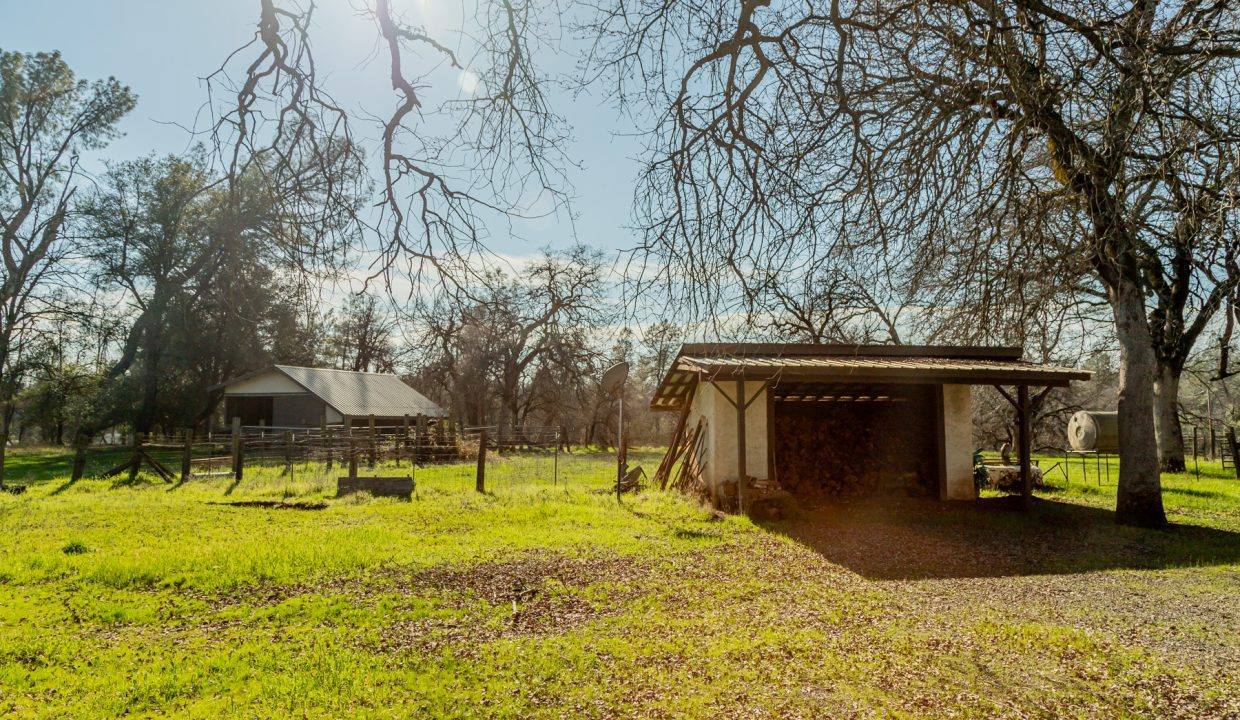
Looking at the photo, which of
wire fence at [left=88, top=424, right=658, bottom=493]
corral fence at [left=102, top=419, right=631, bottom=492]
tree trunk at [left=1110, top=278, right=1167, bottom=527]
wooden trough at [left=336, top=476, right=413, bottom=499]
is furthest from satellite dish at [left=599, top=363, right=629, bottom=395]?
tree trunk at [left=1110, top=278, right=1167, bottom=527]

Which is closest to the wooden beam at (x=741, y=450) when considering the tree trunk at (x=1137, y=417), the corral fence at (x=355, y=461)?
the corral fence at (x=355, y=461)

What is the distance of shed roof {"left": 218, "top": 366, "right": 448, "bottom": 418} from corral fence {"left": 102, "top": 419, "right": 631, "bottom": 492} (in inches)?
87.8

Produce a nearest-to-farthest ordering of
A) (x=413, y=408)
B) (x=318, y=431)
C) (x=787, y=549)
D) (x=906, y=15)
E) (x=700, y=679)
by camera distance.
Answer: (x=906, y=15), (x=700, y=679), (x=787, y=549), (x=318, y=431), (x=413, y=408)

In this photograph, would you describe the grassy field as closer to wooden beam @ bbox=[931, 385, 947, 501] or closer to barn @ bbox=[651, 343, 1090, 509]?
barn @ bbox=[651, 343, 1090, 509]

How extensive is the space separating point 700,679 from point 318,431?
2429 cm

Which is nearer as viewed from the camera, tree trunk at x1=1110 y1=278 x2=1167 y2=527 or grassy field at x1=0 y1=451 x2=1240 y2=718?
grassy field at x1=0 y1=451 x2=1240 y2=718

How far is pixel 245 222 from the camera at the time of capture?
3455 millimetres

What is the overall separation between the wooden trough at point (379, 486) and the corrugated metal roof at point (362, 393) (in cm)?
1597

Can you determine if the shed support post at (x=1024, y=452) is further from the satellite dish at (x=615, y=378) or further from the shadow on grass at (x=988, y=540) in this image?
the satellite dish at (x=615, y=378)

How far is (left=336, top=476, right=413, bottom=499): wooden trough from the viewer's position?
14.3m

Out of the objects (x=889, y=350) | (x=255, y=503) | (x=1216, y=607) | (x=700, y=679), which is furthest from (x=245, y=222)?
(x=889, y=350)

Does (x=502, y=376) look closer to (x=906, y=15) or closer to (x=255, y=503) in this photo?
(x=255, y=503)

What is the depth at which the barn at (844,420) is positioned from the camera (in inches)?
486

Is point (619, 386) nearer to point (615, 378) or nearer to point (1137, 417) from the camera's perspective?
point (615, 378)
